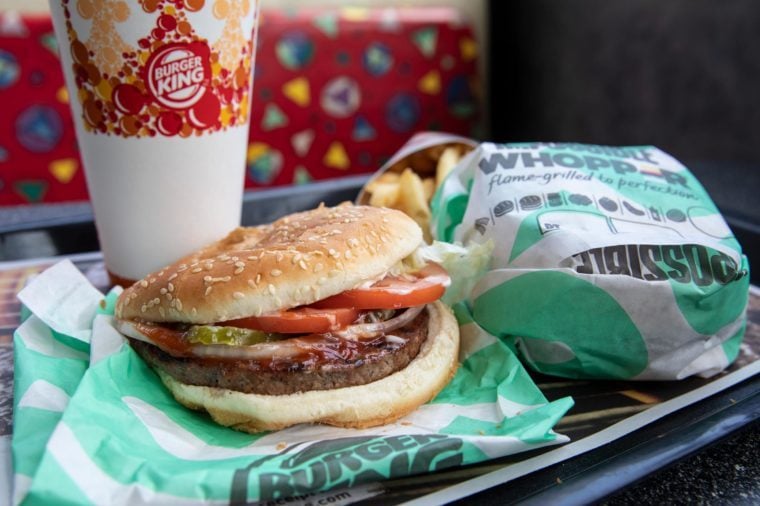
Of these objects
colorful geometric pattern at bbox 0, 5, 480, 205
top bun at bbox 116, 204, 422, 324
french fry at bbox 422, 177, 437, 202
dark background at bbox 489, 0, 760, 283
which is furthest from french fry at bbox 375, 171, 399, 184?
colorful geometric pattern at bbox 0, 5, 480, 205

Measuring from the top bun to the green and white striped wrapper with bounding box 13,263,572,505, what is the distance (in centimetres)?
14

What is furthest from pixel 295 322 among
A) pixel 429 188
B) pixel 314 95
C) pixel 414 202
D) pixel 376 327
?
pixel 314 95

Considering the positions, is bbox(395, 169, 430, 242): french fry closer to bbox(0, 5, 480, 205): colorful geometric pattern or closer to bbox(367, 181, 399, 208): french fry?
bbox(367, 181, 399, 208): french fry

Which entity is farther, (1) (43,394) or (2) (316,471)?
(1) (43,394)

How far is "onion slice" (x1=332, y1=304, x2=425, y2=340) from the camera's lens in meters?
1.14

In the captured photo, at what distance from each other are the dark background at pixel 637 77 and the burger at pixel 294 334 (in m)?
1.77

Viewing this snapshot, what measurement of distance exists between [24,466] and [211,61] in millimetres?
858

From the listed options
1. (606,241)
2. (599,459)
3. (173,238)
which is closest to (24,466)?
(173,238)

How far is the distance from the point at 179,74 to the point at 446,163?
2.51 ft

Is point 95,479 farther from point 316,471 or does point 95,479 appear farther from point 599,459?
point 599,459

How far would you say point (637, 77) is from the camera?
13.1 feet

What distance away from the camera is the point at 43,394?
3.54ft

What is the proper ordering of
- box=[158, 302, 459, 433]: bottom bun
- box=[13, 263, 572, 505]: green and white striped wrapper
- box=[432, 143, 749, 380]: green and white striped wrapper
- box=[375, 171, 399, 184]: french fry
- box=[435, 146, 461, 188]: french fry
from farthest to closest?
1. box=[375, 171, 399, 184]: french fry
2. box=[435, 146, 461, 188]: french fry
3. box=[432, 143, 749, 380]: green and white striped wrapper
4. box=[158, 302, 459, 433]: bottom bun
5. box=[13, 263, 572, 505]: green and white striped wrapper

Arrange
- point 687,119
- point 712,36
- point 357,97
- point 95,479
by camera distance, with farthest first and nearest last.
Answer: point 357,97, point 687,119, point 712,36, point 95,479
